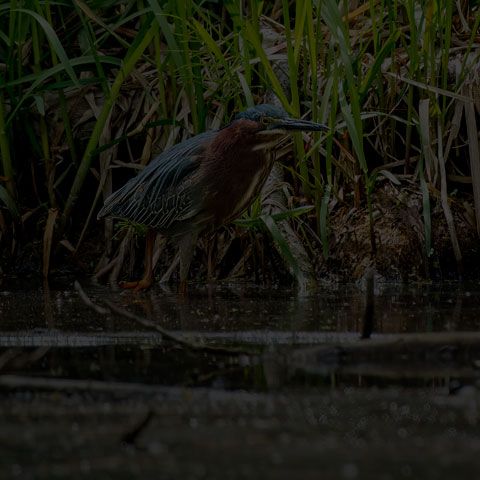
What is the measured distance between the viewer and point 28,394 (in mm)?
2396

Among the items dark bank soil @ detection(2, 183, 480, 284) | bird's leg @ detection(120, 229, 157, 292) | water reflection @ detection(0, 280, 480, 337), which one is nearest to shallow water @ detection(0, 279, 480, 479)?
water reflection @ detection(0, 280, 480, 337)

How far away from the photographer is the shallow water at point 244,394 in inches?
72.6

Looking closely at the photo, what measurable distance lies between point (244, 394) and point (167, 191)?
242 centimetres

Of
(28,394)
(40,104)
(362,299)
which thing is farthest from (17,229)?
(28,394)

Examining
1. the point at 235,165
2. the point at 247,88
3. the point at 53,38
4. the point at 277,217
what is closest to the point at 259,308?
the point at 235,165

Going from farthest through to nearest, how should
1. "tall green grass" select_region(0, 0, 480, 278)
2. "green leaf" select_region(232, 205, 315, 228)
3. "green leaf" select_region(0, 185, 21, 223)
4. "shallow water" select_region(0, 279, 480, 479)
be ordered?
"green leaf" select_region(0, 185, 21, 223) < "tall green grass" select_region(0, 0, 480, 278) < "green leaf" select_region(232, 205, 315, 228) < "shallow water" select_region(0, 279, 480, 479)

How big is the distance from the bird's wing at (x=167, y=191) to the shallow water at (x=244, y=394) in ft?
2.79

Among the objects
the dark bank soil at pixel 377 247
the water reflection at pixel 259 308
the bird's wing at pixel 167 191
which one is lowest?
the water reflection at pixel 259 308

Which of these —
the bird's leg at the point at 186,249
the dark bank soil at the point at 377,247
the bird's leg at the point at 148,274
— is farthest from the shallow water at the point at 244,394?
the dark bank soil at the point at 377,247

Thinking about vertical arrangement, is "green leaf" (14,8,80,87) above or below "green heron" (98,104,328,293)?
above

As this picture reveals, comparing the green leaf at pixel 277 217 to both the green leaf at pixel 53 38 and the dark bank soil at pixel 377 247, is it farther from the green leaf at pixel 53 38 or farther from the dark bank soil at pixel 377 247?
the green leaf at pixel 53 38

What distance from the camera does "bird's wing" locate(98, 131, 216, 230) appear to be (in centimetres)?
459

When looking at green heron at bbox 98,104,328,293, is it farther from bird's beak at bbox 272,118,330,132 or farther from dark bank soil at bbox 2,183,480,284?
dark bank soil at bbox 2,183,480,284

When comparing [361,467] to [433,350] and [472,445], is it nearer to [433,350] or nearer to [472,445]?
[472,445]
